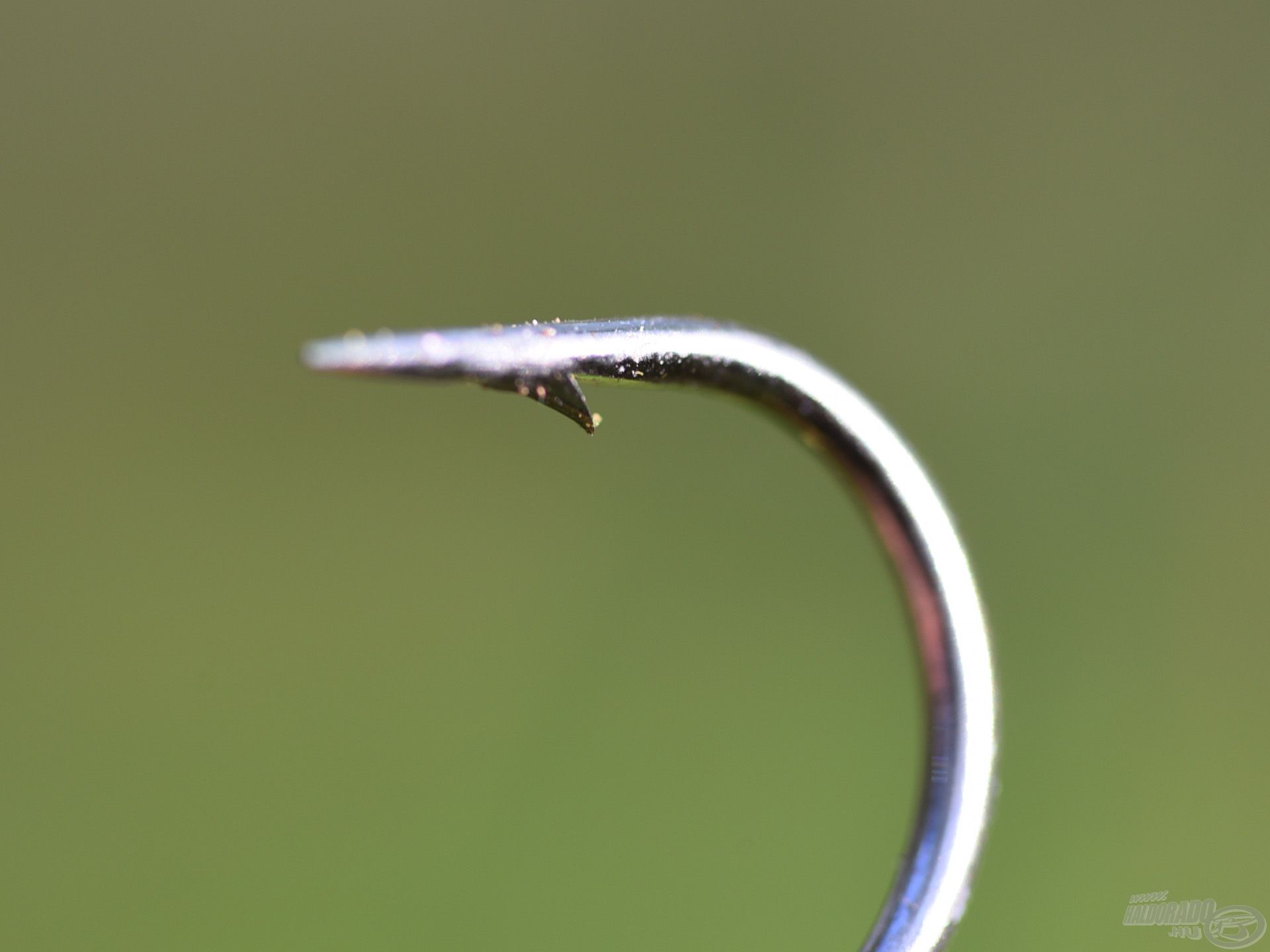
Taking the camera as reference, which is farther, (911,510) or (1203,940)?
(1203,940)

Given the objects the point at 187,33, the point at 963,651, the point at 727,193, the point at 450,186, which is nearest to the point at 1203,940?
the point at 963,651

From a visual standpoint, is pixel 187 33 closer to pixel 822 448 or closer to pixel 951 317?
pixel 951 317

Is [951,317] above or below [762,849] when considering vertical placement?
above

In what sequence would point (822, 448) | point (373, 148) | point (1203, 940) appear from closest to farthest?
point (822, 448) → point (1203, 940) → point (373, 148)

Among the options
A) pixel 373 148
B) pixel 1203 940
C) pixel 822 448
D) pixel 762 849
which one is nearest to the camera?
pixel 822 448
